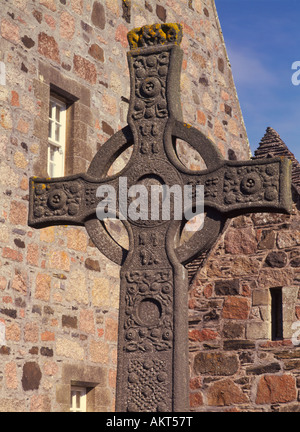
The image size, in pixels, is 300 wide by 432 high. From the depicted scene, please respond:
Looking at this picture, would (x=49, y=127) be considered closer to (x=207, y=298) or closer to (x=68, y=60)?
(x=68, y=60)

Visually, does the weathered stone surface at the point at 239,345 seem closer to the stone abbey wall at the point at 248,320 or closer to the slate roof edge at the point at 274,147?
the stone abbey wall at the point at 248,320

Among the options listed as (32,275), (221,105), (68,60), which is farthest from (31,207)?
(221,105)

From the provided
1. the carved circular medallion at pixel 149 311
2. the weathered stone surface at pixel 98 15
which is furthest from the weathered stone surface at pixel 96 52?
the carved circular medallion at pixel 149 311

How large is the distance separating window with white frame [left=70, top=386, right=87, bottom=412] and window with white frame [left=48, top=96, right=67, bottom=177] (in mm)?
2249

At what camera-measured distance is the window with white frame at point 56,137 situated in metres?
9.51

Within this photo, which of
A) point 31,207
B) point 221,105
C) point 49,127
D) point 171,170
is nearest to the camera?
point 171,170

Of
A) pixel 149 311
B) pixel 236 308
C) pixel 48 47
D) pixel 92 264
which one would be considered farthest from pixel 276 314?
pixel 48 47

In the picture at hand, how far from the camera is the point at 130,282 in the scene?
18.3ft

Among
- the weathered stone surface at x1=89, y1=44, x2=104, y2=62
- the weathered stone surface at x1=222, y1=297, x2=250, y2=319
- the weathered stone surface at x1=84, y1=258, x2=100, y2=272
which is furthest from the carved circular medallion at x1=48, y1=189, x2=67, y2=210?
the weathered stone surface at x1=89, y1=44, x2=104, y2=62

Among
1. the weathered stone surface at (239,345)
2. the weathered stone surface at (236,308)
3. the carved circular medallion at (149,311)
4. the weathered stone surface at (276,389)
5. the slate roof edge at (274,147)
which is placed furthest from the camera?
the slate roof edge at (274,147)

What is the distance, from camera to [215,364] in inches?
340

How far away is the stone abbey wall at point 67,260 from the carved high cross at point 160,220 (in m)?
2.41

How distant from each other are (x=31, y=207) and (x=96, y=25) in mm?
4588

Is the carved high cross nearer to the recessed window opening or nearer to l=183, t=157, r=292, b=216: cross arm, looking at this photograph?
l=183, t=157, r=292, b=216: cross arm
